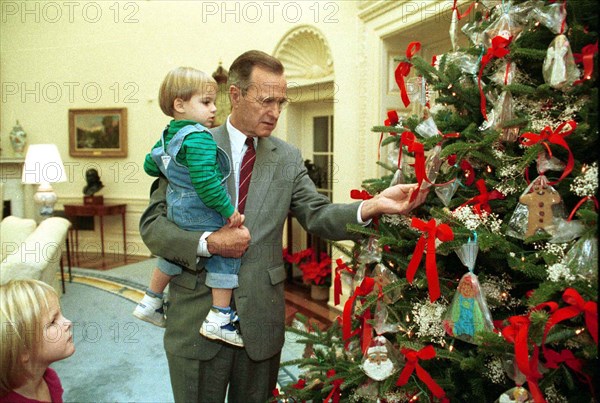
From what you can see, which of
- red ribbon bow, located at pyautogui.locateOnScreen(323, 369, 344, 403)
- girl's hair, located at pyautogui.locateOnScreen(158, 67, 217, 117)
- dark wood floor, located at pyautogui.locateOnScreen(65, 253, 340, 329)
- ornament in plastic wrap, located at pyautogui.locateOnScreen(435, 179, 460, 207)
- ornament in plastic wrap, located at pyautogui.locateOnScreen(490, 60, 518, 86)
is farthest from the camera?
dark wood floor, located at pyautogui.locateOnScreen(65, 253, 340, 329)

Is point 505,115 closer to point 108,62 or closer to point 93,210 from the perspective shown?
point 93,210

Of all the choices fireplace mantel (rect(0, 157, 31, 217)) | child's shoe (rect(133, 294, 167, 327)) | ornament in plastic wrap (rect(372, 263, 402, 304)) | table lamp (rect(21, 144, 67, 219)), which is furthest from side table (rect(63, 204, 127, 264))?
ornament in plastic wrap (rect(372, 263, 402, 304))

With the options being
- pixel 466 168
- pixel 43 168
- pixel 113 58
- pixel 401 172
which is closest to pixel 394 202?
pixel 401 172

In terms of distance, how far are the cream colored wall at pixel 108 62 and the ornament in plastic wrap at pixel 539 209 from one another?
5.63m

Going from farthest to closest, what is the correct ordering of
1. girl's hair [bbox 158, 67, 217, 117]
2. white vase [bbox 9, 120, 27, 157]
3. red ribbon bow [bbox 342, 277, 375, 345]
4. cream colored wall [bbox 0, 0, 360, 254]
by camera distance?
white vase [bbox 9, 120, 27, 157], cream colored wall [bbox 0, 0, 360, 254], girl's hair [bbox 158, 67, 217, 117], red ribbon bow [bbox 342, 277, 375, 345]

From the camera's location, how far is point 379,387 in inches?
61.0

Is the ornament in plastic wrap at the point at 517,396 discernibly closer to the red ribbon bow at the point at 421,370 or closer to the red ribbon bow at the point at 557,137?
the red ribbon bow at the point at 421,370

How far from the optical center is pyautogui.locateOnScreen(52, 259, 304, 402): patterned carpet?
3.20 m

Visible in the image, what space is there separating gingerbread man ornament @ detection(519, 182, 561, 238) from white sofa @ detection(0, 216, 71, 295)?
293 cm

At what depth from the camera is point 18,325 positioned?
4.56 ft

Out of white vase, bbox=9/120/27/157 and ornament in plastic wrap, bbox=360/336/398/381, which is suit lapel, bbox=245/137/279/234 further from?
white vase, bbox=9/120/27/157

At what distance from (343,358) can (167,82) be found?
1.26 m

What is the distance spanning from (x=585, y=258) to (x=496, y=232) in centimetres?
26

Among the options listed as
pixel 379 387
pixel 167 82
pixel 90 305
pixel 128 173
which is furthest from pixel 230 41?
pixel 379 387
